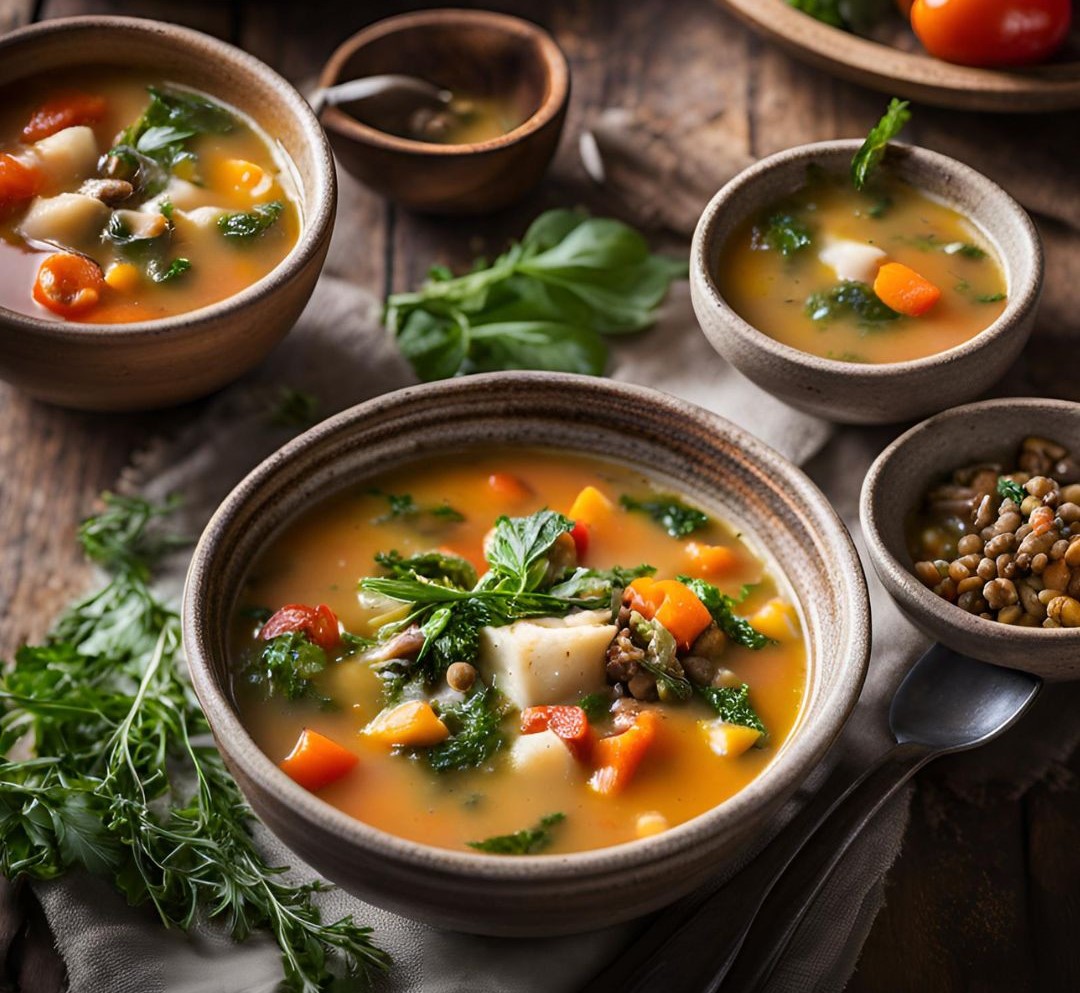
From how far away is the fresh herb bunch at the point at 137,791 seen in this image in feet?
8.98

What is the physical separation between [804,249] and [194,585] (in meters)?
1.85

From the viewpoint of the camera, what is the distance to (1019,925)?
9.43 feet

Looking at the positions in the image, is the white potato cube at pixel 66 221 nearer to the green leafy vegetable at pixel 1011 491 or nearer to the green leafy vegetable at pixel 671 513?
the green leafy vegetable at pixel 671 513

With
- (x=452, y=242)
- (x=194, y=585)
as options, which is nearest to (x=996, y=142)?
(x=452, y=242)

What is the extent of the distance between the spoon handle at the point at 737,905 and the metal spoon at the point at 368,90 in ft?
8.04

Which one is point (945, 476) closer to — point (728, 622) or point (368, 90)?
point (728, 622)

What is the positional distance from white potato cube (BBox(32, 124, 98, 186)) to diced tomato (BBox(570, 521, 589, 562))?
1681 mm

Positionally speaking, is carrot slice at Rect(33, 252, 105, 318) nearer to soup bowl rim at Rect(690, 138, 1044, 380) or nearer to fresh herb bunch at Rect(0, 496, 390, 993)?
fresh herb bunch at Rect(0, 496, 390, 993)

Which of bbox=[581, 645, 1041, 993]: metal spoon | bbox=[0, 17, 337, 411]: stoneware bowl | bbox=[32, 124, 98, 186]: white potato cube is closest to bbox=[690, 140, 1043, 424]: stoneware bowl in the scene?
bbox=[581, 645, 1041, 993]: metal spoon

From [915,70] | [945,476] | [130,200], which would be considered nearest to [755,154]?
[915,70]

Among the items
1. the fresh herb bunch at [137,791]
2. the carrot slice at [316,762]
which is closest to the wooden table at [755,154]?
Answer: the fresh herb bunch at [137,791]

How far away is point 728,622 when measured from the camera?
2969mm

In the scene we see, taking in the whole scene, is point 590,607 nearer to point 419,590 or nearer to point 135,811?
point 419,590

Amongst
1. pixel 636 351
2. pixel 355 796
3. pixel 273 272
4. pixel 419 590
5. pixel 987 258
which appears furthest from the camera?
pixel 636 351
